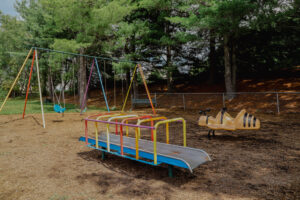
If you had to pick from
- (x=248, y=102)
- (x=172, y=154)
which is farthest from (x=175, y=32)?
(x=172, y=154)

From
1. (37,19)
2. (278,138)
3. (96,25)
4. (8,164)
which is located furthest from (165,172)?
(37,19)

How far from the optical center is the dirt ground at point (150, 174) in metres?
2.97

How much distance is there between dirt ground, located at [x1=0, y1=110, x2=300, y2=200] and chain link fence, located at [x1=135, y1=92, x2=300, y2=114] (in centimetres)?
593

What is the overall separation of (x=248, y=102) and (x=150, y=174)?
431 inches

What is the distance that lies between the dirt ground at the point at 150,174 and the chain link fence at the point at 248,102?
593cm

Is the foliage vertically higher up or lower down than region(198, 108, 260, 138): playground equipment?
higher up

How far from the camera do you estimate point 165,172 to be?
378cm

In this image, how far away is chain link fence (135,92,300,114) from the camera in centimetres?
1103

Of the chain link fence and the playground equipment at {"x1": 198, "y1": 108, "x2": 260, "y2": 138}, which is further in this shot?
the chain link fence

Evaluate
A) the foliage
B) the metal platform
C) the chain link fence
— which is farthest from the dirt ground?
the foliage

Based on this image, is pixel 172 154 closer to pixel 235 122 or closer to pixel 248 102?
pixel 235 122

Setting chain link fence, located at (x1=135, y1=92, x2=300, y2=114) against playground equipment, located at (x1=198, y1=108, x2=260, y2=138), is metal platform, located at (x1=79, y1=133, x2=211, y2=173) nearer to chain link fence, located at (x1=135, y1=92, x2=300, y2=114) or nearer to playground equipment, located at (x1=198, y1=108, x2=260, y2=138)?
playground equipment, located at (x1=198, y1=108, x2=260, y2=138)

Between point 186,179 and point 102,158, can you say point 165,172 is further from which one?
point 102,158

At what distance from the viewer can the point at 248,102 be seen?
12.6 metres
